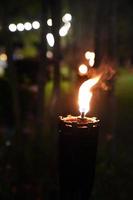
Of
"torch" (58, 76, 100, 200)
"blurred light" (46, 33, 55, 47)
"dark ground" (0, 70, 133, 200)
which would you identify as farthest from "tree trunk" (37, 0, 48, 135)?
"torch" (58, 76, 100, 200)

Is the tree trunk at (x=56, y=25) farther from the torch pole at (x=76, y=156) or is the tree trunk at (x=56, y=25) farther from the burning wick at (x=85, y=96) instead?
the torch pole at (x=76, y=156)

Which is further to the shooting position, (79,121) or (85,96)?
(85,96)

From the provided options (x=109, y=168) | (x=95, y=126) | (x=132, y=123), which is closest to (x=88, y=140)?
(x=95, y=126)

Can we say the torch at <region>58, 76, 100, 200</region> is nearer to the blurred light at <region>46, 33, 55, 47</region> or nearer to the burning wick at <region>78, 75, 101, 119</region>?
the burning wick at <region>78, 75, 101, 119</region>

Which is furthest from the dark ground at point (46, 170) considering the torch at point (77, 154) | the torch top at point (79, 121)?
the torch top at point (79, 121)

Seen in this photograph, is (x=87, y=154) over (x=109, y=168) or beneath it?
over

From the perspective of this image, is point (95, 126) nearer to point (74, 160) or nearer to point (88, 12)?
point (74, 160)

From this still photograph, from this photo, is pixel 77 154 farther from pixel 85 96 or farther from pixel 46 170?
pixel 46 170

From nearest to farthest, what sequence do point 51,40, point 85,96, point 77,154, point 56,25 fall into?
point 77,154 → point 85,96 → point 56,25 → point 51,40

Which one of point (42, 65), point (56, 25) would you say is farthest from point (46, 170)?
point (42, 65)
